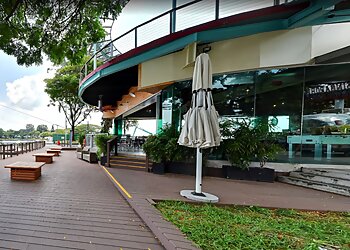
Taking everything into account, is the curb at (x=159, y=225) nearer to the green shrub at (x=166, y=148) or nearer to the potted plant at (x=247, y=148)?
the green shrub at (x=166, y=148)

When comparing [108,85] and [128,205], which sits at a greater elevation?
[108,85]

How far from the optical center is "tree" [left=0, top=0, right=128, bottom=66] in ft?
14.0

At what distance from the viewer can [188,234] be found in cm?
252

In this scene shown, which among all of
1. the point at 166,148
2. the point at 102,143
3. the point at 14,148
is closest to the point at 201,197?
the point at 166,148

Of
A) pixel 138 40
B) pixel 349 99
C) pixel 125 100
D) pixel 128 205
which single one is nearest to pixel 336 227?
pixel 128 205

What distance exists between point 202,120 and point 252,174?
3.08 metres

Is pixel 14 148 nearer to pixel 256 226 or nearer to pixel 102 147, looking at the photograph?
pixel 102 147

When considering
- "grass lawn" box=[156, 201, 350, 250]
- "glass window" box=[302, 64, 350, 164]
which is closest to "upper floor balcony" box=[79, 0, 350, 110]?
"glass window" box=[302, 64, 350, 164]

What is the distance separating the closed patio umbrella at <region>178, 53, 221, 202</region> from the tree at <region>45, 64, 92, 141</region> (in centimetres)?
1555

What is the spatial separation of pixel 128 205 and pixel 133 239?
1242 mm

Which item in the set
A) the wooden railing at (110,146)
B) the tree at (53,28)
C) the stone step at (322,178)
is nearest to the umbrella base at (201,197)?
the stone step at (322,178)

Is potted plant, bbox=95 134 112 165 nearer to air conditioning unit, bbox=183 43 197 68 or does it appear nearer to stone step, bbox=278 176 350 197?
air conditioning unit, bbox=183 43 197 68

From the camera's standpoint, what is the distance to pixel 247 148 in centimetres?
572

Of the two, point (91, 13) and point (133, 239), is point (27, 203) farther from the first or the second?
point (91, 13)
